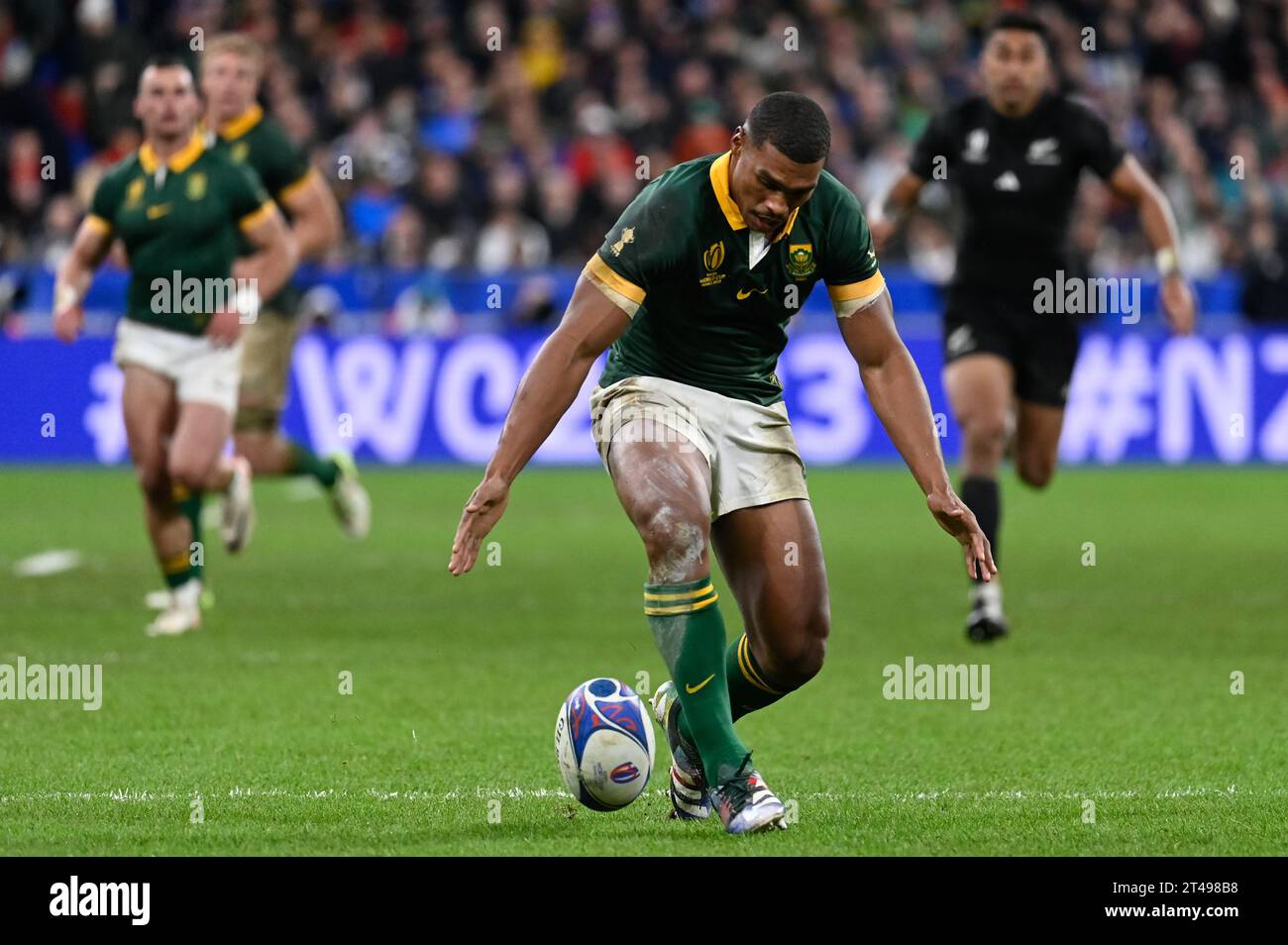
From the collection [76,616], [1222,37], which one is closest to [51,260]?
[76,616]

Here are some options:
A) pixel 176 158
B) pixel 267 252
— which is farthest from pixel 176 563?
pixel 176 158

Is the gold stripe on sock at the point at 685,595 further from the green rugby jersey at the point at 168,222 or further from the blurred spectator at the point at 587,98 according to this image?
the blurred spectator at the point at 587,98

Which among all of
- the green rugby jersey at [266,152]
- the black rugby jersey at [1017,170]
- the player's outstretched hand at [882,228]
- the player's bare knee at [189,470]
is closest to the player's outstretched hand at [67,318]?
the player's bare knee at [189,470]

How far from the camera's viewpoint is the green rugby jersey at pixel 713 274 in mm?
5957

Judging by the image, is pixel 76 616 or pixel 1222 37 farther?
pixel 1222 37

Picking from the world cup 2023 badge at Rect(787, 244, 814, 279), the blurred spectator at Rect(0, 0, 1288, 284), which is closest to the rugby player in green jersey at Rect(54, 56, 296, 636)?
the world cup 2023 badge at Rect(787, 244, 814, 279)

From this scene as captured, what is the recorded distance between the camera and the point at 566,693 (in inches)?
340

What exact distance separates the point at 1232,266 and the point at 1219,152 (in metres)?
2.06

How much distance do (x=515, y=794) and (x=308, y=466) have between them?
6932 millimetres

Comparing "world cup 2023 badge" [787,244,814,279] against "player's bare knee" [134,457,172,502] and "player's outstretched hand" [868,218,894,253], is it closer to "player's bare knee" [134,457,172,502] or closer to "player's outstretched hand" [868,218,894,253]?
"player's outstretched hand" [868,218,894,253]

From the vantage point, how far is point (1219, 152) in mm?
23844

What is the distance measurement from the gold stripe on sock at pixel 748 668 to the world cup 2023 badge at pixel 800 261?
110 cm

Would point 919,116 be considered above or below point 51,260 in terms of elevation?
above

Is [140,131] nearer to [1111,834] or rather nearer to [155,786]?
[155,786]
